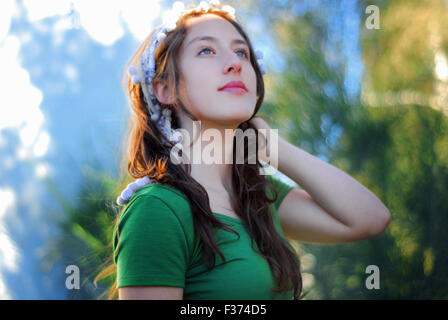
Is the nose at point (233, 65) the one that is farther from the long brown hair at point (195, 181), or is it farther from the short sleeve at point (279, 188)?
the short sleeve at point (279, 188)

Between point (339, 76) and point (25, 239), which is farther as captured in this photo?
point (339, 76)

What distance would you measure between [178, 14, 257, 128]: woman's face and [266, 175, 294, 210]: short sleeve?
0.96 ft

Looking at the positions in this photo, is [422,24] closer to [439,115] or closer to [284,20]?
[439,115]

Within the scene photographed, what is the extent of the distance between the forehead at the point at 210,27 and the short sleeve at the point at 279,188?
427mm

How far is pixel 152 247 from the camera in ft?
2.71

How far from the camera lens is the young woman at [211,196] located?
0.85 metres

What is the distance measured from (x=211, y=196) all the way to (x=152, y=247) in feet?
0.86

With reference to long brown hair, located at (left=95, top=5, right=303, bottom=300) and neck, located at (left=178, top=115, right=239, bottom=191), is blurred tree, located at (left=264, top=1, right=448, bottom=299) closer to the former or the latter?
long brown hair, located at (left=95, top=5, right=303, bottom=300)

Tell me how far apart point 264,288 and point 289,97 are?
1410 millimetres

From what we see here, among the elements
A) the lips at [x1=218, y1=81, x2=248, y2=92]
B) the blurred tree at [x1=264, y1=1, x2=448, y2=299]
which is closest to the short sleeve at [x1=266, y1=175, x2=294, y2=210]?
the lips at [x1=218, y1=81, x2=248, y2=92]

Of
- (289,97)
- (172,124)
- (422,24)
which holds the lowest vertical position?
(172,124)

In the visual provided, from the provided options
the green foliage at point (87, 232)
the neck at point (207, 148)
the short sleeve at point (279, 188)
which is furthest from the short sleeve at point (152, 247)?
the green foliage at point (87, 232)

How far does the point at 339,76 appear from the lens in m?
2.11
